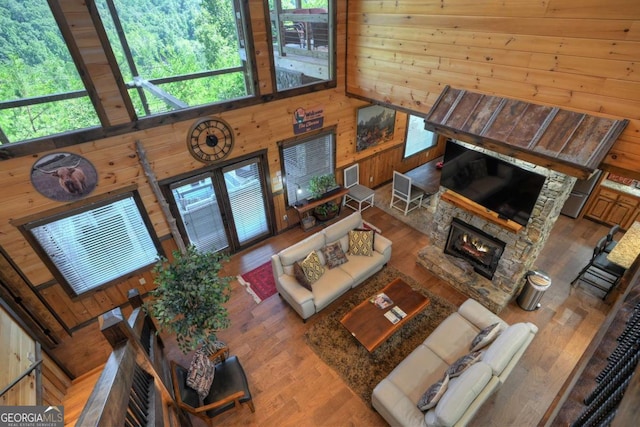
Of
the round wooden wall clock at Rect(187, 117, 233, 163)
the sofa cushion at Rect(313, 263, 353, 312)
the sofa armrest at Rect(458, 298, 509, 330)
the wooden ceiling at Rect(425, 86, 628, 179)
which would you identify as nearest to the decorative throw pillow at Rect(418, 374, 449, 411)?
the sofa armrest at Rect(458, 298, 509, 330)

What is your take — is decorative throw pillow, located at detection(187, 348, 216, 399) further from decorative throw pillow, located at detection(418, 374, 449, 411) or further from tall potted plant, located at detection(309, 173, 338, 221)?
tall potted plant, located at detection(309, 173, 338, 221)

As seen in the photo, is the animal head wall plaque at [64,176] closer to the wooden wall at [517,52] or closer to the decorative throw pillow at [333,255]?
the decorative throw pillow at [333,255]

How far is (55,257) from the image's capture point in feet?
14.0

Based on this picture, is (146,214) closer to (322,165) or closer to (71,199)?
(71,199)

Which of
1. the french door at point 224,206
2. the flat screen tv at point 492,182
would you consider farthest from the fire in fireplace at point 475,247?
the french door at point 224,206

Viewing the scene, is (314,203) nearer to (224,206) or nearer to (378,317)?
(224,206)

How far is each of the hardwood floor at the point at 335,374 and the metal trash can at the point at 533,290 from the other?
127mm

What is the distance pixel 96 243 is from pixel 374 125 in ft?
19.5

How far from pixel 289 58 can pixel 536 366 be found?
20.3ft

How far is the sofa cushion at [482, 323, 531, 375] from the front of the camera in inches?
133

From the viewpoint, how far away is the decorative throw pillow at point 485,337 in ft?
12.3

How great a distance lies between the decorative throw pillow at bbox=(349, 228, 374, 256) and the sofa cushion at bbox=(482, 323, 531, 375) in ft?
7.84

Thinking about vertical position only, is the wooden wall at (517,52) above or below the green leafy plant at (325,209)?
above

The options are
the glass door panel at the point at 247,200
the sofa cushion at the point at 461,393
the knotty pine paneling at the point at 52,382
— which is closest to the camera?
the sofa cushion at the point at 461,393
